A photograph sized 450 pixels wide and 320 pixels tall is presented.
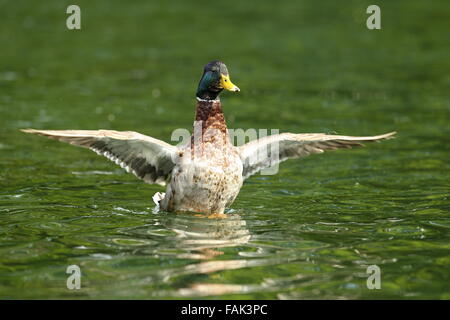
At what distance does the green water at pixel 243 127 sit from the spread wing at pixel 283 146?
2.15 feet

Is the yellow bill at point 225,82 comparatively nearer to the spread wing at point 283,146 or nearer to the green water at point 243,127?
the spread wing at point 283,146

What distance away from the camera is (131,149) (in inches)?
396

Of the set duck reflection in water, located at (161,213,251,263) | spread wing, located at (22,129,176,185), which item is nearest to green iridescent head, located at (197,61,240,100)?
spread wing, located at (22,129,176,185)

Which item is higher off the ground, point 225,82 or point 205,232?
point 225,82

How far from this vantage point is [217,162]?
9758 mm

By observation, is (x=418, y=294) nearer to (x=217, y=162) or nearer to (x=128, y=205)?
(x=217, y=162)

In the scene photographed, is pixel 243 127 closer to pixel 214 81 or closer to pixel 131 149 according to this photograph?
pixel 214 81

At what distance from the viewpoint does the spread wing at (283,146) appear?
33.3 feet

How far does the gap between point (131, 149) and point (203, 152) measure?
35.1 inches

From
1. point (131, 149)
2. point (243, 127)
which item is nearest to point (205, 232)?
point (131, 149)

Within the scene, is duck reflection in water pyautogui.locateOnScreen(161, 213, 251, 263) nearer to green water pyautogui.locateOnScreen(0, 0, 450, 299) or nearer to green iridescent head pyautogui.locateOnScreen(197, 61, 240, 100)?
green water pyautogui.locateOnScreen(0, 0, 450, 299)

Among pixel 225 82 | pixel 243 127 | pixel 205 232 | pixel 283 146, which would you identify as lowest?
pixel 205 232

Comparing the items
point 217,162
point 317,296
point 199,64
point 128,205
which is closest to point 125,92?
point 199,64

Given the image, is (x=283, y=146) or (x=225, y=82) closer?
(x=225, y=82)
